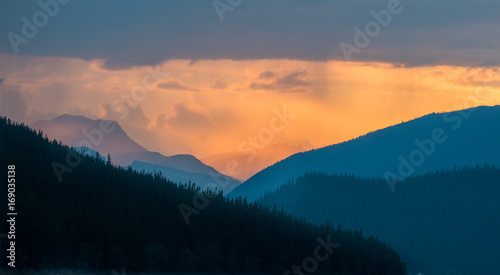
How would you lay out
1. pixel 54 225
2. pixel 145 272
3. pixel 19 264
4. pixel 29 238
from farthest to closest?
pixel 145 272, pixel 54 225, pixel 29 238, pixel 19 264

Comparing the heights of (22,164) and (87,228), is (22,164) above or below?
above

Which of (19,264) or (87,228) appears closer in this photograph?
(19,264)

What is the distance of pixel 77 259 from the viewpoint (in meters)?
160

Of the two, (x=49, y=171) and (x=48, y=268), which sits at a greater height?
(x=49, y=171)

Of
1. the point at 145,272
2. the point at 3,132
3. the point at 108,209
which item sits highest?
the point at 3,132

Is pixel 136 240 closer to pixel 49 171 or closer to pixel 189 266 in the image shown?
pixel 189 266

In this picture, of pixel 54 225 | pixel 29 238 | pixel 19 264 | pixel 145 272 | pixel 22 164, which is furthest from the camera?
pixel 22 164

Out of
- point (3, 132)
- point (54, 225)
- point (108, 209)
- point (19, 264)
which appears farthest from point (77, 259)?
point (3, 132)

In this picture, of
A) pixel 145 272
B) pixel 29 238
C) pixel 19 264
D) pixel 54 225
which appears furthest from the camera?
pixel 145 272

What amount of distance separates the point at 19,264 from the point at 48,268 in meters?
8.26

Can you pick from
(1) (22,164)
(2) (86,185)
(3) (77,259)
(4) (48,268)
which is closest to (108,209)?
(2) (86,185)

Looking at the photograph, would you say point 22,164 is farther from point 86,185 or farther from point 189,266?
point 189,266

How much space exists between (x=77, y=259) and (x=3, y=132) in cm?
5265

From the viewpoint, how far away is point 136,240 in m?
182
